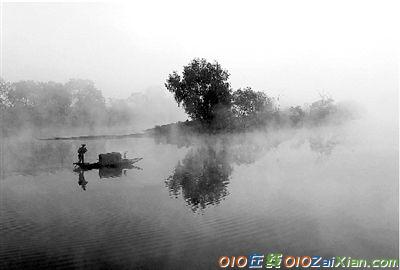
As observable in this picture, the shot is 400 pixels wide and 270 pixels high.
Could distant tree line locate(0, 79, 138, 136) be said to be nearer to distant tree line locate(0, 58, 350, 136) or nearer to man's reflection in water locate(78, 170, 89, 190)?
distant tree line locate(0, 58, 350, 136)

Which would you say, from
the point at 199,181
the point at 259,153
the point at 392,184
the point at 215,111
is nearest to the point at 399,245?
the point at 392,184

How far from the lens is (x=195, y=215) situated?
971 inches

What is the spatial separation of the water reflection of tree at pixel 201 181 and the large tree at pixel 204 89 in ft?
150

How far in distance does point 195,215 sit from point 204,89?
248ft

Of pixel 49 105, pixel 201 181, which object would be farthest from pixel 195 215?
pixel 49 105

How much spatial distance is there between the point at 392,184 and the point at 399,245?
15168 millimetres

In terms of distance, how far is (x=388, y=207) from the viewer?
80.8 ft

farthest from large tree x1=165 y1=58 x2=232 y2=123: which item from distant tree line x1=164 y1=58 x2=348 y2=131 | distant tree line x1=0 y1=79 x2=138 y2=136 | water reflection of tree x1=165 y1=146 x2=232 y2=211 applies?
distant tree line x1=0 y1=79 x2=138 y2=136

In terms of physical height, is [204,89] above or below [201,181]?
above

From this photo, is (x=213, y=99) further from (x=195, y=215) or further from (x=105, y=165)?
(x=195, y=215)

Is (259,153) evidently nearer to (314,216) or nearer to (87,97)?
(314,216)

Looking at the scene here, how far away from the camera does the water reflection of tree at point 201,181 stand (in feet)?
96.2

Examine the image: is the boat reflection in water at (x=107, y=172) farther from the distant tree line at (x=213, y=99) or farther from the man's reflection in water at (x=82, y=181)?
the distant tree line at (x=213, y=99)

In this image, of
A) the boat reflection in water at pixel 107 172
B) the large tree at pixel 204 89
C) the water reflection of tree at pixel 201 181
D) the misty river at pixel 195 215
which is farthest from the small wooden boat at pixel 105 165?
the large tree at pixel 204 89
